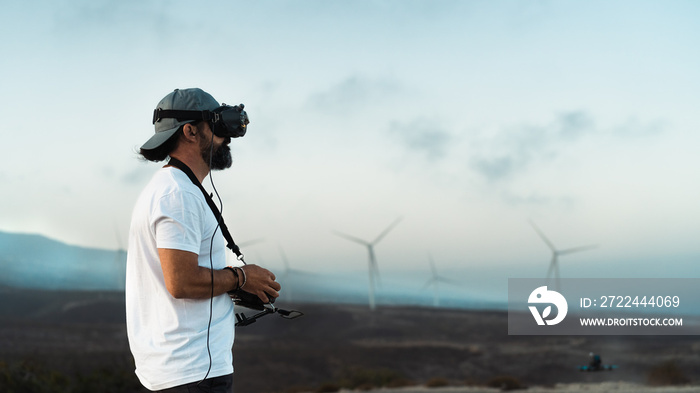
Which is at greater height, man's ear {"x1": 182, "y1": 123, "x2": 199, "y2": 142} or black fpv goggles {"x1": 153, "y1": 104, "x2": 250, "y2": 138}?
black fpv goggles {"x1": 153, "y1": 104, "x2": 250, "y2": 138}

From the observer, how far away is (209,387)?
134 inches

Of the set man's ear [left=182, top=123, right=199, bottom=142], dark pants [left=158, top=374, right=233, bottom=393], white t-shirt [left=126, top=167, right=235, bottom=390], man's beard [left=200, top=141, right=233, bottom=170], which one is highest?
man's ear [left=182, top=123, right=199, bottom=142]

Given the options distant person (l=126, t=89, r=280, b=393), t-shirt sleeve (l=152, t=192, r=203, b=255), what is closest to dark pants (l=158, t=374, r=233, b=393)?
distant person (l=126, t=89, r=280, b=393)

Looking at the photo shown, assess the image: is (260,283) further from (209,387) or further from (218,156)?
(218,156)

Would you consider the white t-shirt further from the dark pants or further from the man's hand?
the man's hand

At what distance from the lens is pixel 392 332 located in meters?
78.4

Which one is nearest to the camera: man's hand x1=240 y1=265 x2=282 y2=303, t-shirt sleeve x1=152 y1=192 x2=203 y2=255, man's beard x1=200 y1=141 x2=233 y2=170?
t-shirt sleeve x1=152 y1=192 x2=203 y2=255

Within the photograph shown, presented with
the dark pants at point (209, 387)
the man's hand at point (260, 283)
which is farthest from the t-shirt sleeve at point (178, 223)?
the dark pants at point (209, 387)

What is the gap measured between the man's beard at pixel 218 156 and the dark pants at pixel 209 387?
3.81ft

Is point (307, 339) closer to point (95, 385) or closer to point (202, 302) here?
point (95, 385)

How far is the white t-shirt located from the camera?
3.38m

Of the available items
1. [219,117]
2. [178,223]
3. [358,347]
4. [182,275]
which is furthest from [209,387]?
[358,347]

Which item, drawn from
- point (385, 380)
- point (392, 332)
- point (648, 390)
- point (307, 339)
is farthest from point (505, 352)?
point (648, 390)

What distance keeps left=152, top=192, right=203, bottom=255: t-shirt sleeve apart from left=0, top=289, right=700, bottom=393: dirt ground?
1517 inches
